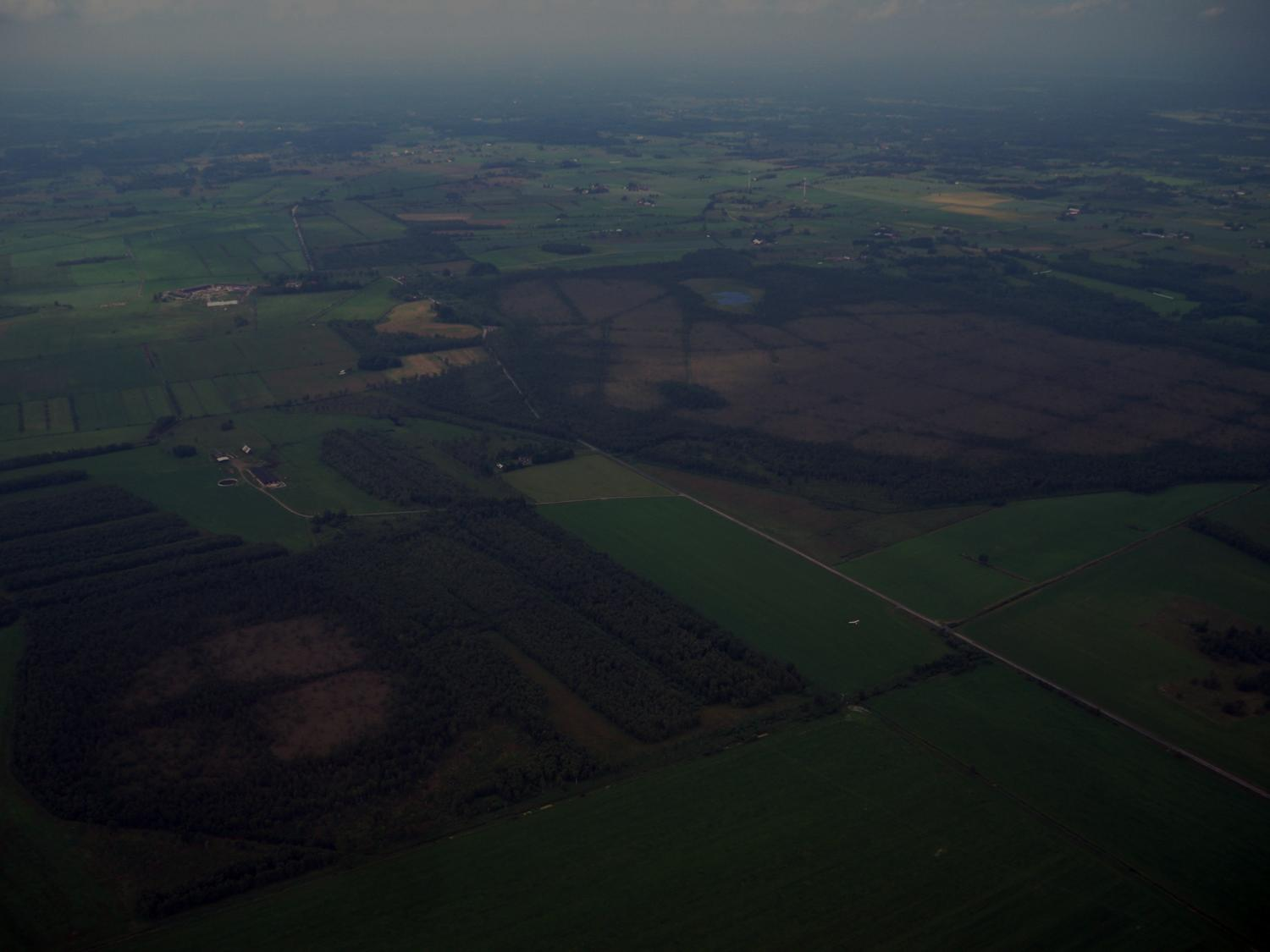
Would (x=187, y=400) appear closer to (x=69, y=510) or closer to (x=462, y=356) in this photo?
(x=69, y=510)

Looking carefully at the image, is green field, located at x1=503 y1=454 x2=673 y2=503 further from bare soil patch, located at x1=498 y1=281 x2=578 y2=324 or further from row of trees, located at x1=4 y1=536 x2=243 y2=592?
bare soil patch, located at x1=498 y1=281 x2=578 y2=324

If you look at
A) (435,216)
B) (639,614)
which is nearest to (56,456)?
(639,614)

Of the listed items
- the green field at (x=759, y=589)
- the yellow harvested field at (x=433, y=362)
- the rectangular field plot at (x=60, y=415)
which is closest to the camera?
the green field at (x=759, y=589)

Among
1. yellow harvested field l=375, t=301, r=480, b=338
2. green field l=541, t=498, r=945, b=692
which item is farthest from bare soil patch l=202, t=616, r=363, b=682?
yellow harvested field l=375, t=301, r=480, b=338

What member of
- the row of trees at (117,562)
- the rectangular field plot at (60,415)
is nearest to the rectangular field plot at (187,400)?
the rectangular field plot at (60,415)

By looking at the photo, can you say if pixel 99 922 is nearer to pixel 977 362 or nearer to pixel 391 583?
pixel 391 583

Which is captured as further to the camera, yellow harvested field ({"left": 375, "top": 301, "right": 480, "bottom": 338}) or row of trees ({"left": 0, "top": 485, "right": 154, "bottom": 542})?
yellow harvested field ({"left": 375, "top": 301, "right": 480, "bottom": 338})

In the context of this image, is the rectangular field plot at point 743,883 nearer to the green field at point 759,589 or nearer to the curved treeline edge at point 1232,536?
the green field at point 759,589

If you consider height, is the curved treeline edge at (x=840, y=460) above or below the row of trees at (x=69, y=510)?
above
